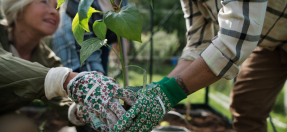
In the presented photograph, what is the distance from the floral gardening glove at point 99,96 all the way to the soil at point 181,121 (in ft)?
4.14

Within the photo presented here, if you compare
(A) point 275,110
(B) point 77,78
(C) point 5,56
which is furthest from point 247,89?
(A) point 275,110

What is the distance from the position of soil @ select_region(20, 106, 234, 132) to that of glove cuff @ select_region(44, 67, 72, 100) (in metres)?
1.32

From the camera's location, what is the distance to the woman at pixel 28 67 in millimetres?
822

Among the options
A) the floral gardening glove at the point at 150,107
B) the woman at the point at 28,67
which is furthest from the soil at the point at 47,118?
the floral gardening glove at the point at 150,107

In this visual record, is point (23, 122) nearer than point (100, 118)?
No

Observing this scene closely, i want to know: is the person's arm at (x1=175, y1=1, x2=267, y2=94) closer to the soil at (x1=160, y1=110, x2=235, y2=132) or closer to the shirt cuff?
the shirt cuff

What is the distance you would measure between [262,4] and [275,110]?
233 cm

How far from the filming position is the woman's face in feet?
4.31

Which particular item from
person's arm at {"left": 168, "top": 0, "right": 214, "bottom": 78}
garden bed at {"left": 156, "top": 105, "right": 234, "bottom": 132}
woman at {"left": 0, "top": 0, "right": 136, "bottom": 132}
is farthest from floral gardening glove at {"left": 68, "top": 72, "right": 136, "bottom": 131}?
garden bed at {"left": 156, "top": 105, "right": 234, "bottom": 132}

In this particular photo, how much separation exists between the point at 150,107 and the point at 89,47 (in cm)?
33

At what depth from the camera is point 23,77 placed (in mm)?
847

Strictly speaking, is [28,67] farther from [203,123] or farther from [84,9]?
[203,123]

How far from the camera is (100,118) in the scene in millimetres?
812

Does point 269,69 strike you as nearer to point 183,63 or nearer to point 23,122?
point 183,63
